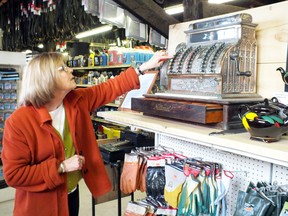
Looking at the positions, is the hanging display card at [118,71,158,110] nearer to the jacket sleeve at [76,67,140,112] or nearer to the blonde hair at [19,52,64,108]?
the jacket sleeve at [76,67,140,112]

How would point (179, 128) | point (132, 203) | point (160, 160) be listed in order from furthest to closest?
1. point (132, 203)
2. point (160, 160)
3. point (179, 128)

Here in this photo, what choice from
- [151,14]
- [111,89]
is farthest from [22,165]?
[151,14]

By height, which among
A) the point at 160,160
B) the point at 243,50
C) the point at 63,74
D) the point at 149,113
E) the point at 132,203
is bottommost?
the point at 132,203

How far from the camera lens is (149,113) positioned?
1723 millimetres

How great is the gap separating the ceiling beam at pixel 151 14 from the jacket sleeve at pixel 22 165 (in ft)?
4.71

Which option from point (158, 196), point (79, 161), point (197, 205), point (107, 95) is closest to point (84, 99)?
point (107, 95)

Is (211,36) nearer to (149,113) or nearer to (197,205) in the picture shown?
(149,113)

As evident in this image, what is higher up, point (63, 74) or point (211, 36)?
point (211, 36)

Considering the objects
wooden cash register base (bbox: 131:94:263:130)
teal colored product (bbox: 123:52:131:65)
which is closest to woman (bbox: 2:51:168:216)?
wooden cash register base (bbox: 131:94:263:130)

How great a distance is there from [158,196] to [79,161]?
1.80 ft

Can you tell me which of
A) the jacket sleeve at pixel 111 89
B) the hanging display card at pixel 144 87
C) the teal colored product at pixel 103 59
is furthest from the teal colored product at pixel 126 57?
the jacket sleeve at pixel 111 89

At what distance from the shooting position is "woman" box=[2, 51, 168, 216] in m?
1.60

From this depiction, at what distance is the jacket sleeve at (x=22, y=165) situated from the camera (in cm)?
158

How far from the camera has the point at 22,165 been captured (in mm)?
1602
